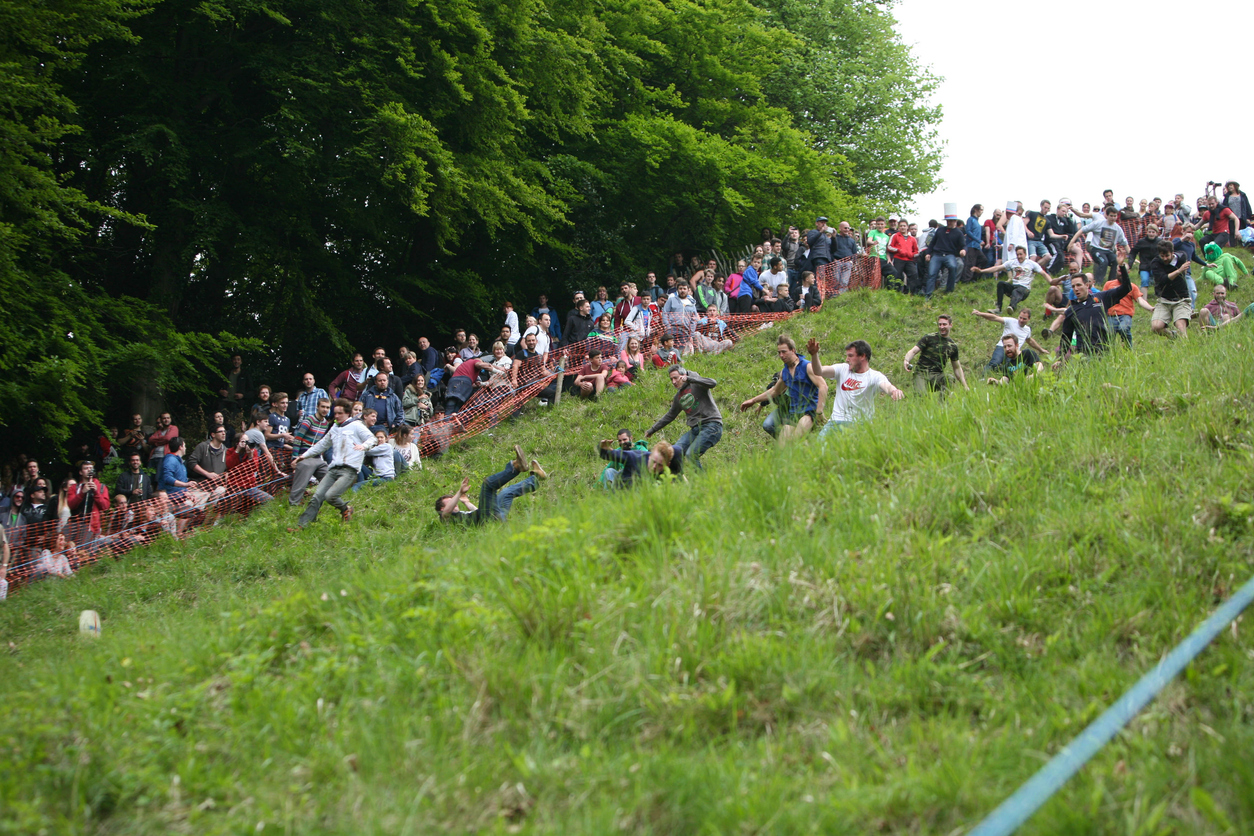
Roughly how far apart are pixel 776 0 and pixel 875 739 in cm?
3303

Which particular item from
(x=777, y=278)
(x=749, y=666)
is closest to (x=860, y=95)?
(x=777, y=278)

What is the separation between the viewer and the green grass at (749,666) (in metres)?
3.76

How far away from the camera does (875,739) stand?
161 inches

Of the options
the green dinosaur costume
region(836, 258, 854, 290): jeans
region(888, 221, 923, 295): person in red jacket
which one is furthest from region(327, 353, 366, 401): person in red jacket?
the green dinosaur costume

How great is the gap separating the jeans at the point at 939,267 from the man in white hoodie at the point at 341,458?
1278cm

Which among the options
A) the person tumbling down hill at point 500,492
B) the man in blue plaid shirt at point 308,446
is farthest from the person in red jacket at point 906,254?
the person tumbling down hill at point 500,492

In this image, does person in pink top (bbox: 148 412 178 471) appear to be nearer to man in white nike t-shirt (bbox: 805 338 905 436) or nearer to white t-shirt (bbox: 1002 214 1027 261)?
man in white nike t-shirt (bbox: 805 338 905 436)

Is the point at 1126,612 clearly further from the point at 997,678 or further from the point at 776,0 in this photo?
the point at 776,0

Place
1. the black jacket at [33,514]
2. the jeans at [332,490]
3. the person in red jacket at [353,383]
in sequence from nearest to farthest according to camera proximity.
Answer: the jeans at [332,490] → the black jacket at [33,514] → the person in red jacket at [353,383]

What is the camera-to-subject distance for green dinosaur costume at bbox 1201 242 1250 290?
56.5 feet

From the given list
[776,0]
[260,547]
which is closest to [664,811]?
[260,547]

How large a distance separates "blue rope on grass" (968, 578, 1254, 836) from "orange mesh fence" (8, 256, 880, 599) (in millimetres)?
11796

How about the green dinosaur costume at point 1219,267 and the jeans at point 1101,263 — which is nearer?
the green dinosaur costume at point 1219,267

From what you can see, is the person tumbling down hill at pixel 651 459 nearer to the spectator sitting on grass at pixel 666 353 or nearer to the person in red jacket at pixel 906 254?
the spectator sitting on grass at pixel 666 353
